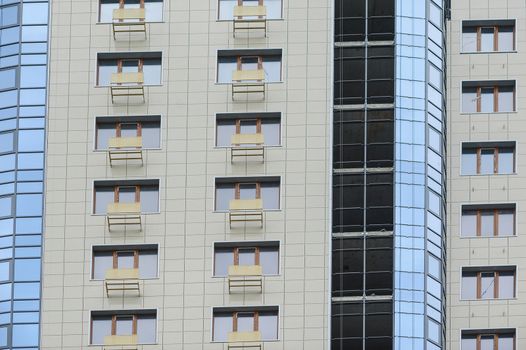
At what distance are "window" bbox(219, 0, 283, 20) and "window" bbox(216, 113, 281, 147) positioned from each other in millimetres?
5196

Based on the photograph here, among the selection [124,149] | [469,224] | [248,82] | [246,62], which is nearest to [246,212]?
[248,82]

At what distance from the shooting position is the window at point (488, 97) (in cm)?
12269

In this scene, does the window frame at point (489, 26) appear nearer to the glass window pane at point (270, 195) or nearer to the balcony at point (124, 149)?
the glass window pane at point (270, 195)

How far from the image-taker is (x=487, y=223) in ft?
397

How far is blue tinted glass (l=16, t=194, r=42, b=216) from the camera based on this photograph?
118750mm

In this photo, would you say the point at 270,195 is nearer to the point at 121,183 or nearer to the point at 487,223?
the point at 121,183

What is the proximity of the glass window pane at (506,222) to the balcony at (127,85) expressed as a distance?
18.4 meters

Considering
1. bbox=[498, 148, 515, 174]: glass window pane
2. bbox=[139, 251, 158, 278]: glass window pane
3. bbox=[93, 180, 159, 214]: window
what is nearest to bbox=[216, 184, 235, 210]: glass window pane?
bbox=[93, 180, 159, 214]: window

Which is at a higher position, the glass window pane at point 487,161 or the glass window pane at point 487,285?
the glass window pane at point 487,161

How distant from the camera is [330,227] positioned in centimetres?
11700

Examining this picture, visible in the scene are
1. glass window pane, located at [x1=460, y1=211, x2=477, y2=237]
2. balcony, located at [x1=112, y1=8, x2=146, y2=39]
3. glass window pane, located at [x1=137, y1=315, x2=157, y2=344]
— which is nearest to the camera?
glass window pane, located at [x1=137, y1=315, x2=157, y2=344]

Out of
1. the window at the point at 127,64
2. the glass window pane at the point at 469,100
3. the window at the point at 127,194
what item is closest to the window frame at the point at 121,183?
the window at the point at 127,194

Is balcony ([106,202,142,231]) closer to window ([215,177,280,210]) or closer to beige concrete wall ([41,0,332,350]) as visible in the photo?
beige concrete wall ([41,0,332,350])

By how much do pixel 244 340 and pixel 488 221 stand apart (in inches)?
550
